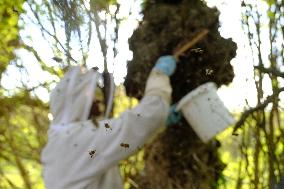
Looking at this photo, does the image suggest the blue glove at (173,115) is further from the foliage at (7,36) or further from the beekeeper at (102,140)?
the foliage at (7,36)

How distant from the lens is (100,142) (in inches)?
114

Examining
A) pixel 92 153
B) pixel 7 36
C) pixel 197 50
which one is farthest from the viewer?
pixel 7 36

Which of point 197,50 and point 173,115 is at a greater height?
point 197,50

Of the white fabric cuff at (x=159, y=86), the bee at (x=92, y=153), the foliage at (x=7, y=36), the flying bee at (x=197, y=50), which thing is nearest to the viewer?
the bee at (x=92, y=153)

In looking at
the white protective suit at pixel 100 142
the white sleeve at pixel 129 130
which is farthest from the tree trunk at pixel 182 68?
the white sleeve at pixel 129 130

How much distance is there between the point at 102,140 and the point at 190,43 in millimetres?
830

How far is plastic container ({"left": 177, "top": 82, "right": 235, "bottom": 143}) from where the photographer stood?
2824mm

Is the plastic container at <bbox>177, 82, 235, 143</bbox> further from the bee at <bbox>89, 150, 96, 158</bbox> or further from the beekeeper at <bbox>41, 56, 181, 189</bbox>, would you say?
A: the bee at <bbox>89, 150, 96, 158</bbox>

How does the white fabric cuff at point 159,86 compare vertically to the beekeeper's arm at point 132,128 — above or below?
above

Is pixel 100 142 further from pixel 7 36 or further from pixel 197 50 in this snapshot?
pixel 7 36

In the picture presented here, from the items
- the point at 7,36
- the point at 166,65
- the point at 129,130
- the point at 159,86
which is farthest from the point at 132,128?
the point at 7,36

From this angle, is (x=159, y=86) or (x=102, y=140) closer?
(x=102, y=140)

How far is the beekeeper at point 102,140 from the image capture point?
289 cm

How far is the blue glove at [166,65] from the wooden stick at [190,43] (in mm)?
74
